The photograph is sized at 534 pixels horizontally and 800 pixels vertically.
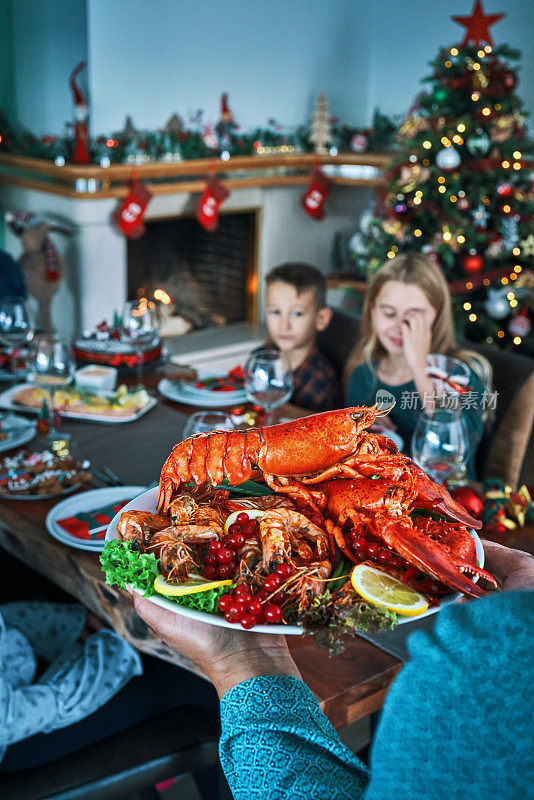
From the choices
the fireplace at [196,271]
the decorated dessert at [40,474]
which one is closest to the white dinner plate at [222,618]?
the decorated dessert at [40,474]

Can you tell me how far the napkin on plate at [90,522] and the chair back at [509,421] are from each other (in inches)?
46.8

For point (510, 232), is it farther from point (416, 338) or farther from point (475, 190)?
point (416, 338)

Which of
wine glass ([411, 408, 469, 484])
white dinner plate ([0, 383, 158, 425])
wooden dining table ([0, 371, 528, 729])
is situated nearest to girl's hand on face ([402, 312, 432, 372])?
wooden dining table ([0, 371, 528, 729])

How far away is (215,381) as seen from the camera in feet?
7.26

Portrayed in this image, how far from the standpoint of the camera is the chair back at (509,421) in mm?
2168

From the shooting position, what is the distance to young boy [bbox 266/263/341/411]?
2.47 metres

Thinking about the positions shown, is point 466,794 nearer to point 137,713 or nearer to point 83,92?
point 137,713

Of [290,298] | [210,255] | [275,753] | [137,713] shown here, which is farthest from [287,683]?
[210,255]

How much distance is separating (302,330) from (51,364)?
0.97 meters

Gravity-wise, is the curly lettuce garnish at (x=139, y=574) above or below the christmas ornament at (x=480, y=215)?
below

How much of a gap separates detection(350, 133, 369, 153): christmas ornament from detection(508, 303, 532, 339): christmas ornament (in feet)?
6.98

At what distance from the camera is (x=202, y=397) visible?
210 centimetres

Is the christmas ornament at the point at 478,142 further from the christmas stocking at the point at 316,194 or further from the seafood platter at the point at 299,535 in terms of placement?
the seafood platter at the point at 299,535

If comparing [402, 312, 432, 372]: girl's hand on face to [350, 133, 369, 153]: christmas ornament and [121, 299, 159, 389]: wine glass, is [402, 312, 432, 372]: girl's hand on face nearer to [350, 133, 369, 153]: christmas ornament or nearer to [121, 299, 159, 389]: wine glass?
[121, 299, 159, 389]: wine glass
